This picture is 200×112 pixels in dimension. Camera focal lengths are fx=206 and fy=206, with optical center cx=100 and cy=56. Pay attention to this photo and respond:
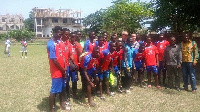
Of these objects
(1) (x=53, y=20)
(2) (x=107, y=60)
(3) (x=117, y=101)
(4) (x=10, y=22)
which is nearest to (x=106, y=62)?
(2) (x=107, y=60)

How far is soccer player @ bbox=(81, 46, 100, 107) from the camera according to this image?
569 centimetres

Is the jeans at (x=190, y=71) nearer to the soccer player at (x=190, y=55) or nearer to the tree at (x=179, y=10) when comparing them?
the soccer player at (x=190, y=55)

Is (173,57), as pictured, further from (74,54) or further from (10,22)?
(10,22)

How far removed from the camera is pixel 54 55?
4.91m

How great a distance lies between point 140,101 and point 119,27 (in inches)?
421

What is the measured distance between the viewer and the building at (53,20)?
65812mm

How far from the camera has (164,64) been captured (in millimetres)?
7781

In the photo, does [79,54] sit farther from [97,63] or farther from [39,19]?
[39,19]

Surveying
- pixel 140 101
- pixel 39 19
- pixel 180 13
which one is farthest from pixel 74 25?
pixel 140 101

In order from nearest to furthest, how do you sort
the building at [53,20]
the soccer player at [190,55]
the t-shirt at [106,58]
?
the t-shirt at [106,58] < the soccer player at [190,55] < the building at [53,20]

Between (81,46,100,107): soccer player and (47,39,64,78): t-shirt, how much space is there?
0.79 m

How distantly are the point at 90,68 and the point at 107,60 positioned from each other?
0.71 meters

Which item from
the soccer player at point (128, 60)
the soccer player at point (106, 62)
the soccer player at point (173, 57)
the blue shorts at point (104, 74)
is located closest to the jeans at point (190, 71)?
the soccer player at point (173, 57)

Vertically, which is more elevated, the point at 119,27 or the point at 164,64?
the point at 119,27
